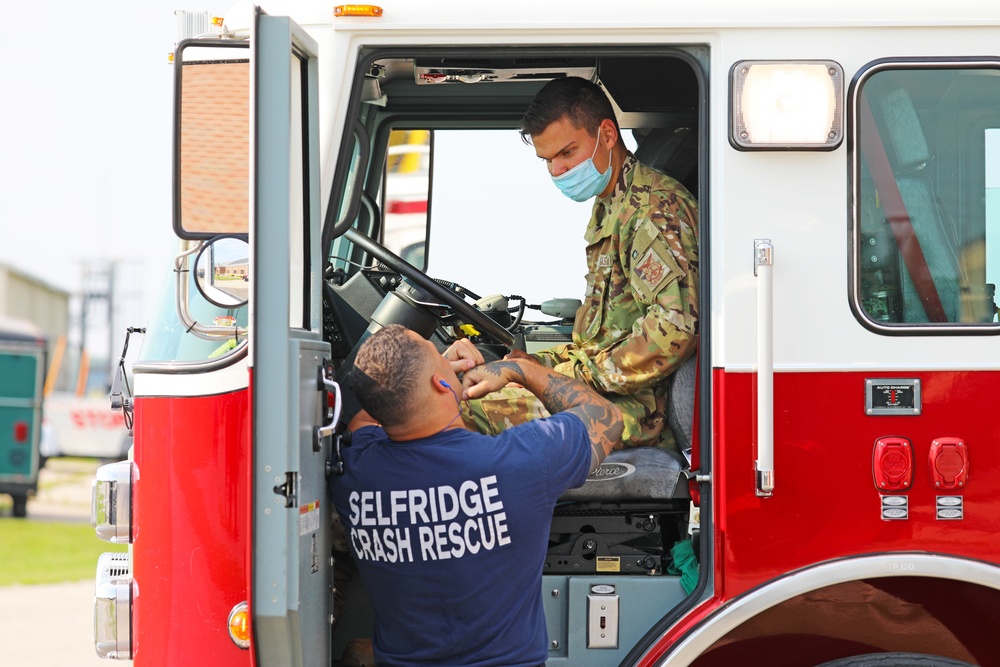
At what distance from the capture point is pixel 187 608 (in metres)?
2.43

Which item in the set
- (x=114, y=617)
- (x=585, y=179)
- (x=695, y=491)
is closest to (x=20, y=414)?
(x=114, y=617)

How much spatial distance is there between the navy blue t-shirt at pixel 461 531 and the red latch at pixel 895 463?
750mm

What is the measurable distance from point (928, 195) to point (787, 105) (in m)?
0.45

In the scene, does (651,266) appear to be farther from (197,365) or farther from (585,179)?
(197,365)

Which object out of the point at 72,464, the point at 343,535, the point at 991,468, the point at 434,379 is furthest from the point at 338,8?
the point at 72,464

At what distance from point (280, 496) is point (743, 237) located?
1.32 meters

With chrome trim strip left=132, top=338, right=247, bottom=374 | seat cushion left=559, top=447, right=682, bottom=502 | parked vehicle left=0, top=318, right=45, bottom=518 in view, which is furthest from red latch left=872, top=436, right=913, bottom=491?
parked vehicle left=0, top=318, right=45, bottom=518

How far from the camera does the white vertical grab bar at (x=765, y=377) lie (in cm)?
243

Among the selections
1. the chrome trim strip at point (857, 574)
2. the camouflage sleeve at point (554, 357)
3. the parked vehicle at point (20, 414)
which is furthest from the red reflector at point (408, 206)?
the parked vehicle at point (20, 414)

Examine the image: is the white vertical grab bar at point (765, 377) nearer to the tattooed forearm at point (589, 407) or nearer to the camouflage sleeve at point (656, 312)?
the camouflage sleeve at point (656, 312)

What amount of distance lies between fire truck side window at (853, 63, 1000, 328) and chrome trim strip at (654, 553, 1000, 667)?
603mm

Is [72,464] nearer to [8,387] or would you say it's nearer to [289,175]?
[8,387]

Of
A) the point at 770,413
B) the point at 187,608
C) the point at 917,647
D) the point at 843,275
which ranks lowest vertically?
the point at 917,647

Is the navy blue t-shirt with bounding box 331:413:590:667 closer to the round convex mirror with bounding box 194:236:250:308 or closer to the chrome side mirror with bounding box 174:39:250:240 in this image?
the round convex mirror with bounding box 194:236:250:308
